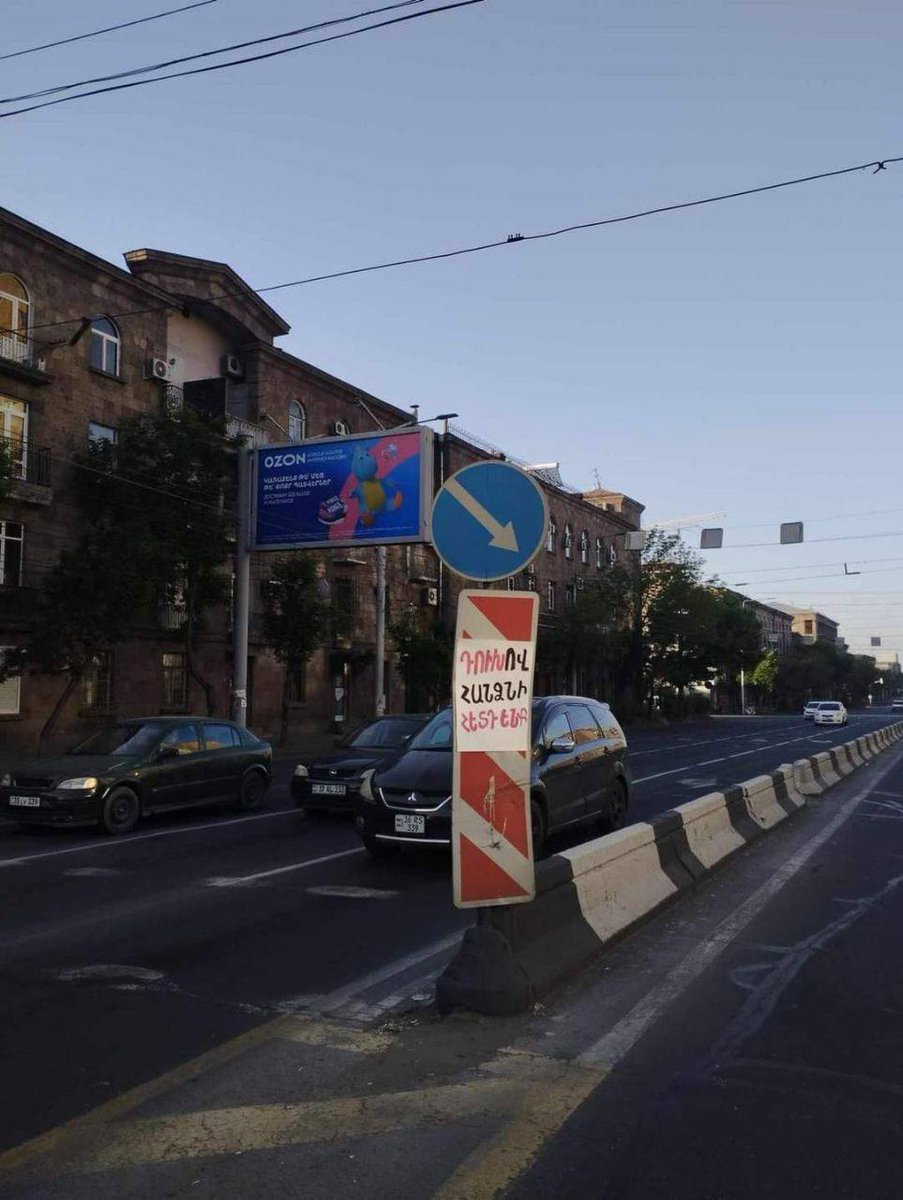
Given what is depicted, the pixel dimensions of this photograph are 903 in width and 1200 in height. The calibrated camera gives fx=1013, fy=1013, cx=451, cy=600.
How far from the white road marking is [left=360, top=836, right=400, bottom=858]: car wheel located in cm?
363

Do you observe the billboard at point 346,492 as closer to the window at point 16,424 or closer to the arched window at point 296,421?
the window at point 16,424

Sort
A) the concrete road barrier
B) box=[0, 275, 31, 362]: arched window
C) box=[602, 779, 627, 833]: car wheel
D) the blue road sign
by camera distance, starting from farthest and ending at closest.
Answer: box=[0, 275, 31, 362]: arched window < box=[602, 779, 627, 833]: car wheel < the blue road sign < the concrete road barrier

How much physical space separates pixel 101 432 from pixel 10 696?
25.3 feet

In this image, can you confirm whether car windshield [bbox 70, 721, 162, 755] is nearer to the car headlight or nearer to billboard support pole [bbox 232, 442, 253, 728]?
the car headlight

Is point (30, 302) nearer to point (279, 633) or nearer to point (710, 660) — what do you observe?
point (279, 633)

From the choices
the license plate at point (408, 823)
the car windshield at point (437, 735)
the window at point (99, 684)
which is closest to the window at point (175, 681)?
the window at point (99, 684)

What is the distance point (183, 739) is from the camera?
46.2 ft

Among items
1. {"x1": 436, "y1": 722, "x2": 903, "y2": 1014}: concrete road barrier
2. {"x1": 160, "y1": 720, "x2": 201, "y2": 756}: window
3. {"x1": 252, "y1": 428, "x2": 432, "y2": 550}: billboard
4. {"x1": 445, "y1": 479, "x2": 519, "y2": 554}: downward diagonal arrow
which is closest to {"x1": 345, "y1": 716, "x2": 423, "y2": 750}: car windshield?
{"x1": 160, "y1": 720, "x2": 201, "y2": 756}: window

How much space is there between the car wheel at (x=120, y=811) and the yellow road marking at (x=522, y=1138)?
30.4 ft

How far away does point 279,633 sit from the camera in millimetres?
31266

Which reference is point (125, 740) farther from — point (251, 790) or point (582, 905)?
point (582, 905)

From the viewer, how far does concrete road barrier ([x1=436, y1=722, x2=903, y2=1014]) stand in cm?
530

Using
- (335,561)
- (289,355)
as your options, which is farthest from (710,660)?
(289,355)

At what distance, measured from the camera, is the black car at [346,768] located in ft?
44.8
